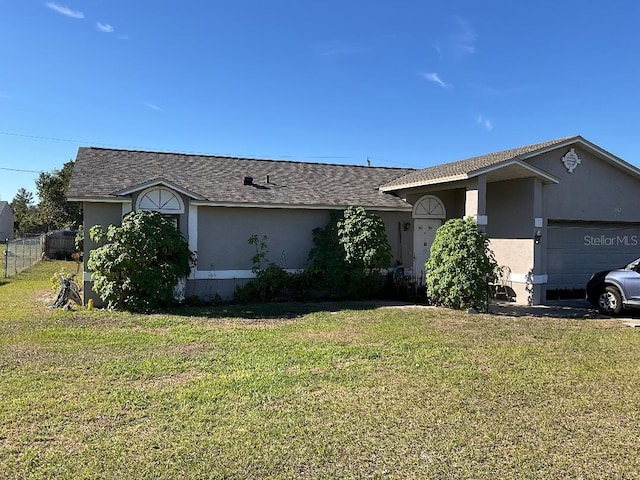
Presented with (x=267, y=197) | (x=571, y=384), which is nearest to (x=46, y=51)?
(x=267, y=197)

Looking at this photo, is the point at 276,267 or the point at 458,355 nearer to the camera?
the point at 458,355

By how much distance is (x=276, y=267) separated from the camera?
1268 centimetres

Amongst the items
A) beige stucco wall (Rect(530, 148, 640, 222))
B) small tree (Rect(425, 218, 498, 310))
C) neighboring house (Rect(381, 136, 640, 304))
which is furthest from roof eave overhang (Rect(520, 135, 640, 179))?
small tree (Rect(425, 218, 498, 310))

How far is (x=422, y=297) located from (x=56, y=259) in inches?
903

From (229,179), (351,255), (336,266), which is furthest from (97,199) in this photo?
(351,255)

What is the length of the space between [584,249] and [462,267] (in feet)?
18.2

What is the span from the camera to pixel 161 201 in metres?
11.9

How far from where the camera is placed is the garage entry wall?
13695mm

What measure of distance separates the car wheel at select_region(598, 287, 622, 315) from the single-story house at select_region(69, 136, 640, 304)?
68.0 inches

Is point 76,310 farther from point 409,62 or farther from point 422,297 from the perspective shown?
point 409,62

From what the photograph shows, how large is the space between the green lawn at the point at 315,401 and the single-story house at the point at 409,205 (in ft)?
12.3

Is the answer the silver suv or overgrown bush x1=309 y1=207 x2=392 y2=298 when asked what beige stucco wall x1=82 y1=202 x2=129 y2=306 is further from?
the silver suv

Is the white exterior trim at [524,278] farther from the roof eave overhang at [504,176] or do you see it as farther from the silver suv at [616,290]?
the roof eave overhang at [504,176]

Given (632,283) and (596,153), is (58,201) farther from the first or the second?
(632,283)
